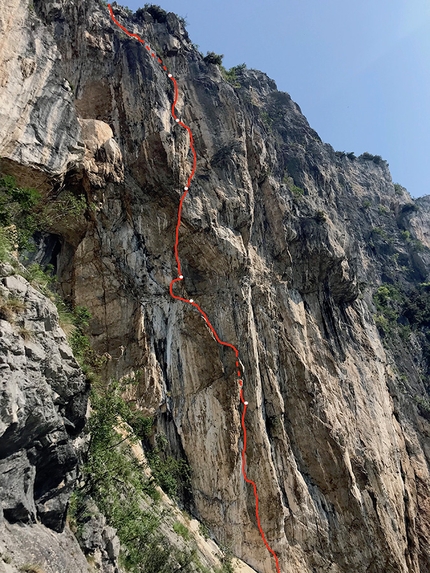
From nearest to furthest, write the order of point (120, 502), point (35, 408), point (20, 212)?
point (35, 408) < point (120, 502) < point (20, 212)

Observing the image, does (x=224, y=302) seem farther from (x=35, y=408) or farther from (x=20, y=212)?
(x=35, y=408)

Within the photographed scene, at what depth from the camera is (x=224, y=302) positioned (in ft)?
57.7

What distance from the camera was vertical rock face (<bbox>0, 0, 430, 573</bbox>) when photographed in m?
14.6

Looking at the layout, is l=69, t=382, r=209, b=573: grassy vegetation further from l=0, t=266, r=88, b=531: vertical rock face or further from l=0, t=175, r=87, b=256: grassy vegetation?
l=0, t=175, r=87, b=256: grassy vegetation

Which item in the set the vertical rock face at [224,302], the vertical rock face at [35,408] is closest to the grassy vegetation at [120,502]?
the vertical rock face at [35,408]

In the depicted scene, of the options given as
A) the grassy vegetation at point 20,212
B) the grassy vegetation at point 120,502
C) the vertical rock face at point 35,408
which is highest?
the grassy vegetation at point 20,212

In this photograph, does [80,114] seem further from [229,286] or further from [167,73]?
[229,286]

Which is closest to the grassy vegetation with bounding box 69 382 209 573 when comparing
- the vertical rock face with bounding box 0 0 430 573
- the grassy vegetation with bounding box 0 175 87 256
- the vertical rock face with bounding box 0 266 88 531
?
the vertical rock face with bounding box 0 266 88 531

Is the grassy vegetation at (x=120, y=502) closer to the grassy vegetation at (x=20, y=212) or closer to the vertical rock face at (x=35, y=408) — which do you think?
the vertical rock face at (x=35, y=408)

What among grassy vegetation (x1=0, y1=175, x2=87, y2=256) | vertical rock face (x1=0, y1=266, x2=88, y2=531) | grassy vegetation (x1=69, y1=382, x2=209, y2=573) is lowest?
grassy vegetation (x1=69, y1=382, x2=209, y2=573)

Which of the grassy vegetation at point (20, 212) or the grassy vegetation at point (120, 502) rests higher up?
the grassy vegetation at point (20, 212)

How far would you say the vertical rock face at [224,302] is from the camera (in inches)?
575

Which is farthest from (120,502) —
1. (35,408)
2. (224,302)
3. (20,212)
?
(224,302)

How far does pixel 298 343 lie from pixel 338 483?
6.50 m
